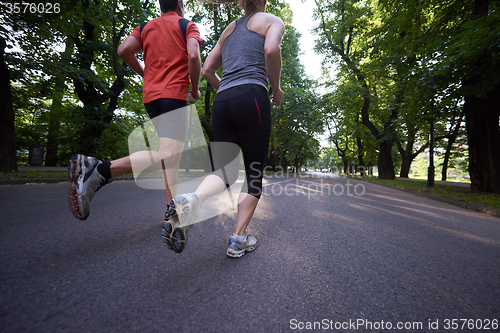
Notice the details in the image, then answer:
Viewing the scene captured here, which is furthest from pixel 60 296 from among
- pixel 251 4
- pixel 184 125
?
pixel 251 4

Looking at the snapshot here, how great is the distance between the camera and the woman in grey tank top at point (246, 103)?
177 cm

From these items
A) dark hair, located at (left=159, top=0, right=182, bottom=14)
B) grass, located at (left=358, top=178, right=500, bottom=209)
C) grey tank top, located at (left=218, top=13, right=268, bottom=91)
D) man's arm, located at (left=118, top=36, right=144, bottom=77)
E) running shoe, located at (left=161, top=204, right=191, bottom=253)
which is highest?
dark hair, located at (left=159, top=0, right=182, bottom=14)

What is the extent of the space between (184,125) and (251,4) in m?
1.21

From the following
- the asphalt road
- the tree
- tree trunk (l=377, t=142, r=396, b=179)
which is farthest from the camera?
tree trunk (l=377, t=142, r=396, b=179)

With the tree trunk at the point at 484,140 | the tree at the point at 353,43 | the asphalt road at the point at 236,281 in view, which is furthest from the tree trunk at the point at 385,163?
the asphalt road at the point at 236,281

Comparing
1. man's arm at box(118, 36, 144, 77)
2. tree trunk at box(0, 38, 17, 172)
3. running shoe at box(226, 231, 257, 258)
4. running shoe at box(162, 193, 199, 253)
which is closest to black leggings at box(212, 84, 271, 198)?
running shoe at box(226, 231, 257, 258)

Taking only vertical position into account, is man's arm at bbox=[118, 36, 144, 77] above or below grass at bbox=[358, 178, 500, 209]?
above

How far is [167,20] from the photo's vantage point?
2270mm

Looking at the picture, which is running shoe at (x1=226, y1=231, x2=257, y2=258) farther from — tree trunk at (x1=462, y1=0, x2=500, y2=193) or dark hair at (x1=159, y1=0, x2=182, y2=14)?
tree trunk at (x1=462, y1=0, x2=500, y2=193)

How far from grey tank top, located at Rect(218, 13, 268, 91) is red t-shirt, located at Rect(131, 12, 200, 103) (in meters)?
0.51

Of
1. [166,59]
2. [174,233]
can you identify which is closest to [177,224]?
[174,233]

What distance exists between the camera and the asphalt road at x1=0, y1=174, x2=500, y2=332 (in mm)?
1119

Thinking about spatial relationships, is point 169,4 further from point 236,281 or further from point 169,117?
point 236,281

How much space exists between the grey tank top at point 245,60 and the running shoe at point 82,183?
1.16 m
